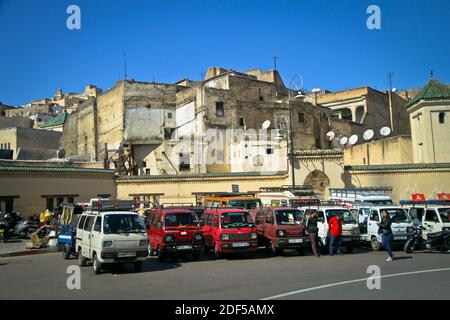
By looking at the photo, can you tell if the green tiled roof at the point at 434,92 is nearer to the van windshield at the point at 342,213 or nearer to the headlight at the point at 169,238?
the van windshield at the point at 342,213

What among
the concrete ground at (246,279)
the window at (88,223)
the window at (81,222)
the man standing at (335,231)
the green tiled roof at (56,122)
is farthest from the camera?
the green tiled roof at (56,122)

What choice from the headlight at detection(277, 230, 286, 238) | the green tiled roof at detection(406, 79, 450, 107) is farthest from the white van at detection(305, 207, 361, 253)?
the green tiled roof at detection(406, 79, 450, 107)

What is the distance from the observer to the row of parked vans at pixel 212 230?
1355 centimetres

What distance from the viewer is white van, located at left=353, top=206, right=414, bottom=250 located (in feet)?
58.5

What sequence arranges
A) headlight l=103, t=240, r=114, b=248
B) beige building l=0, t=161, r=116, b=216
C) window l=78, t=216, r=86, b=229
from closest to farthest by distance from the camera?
headlight l=103, t=240, r=114, b=248 → window l=78, t=216, r=86, b=229 → beige building l=0, t=161, r=116, b=216

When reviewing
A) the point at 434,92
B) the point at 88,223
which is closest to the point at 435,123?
the point at 434,92

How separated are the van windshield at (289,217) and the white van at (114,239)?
240 inches

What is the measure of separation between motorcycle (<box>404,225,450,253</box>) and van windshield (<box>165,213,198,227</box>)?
859 cm

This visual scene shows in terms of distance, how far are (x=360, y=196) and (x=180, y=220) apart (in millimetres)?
12231

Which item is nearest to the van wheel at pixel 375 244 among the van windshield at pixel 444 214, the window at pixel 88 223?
the van windshield at pixel 444 214

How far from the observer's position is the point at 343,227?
707 inches

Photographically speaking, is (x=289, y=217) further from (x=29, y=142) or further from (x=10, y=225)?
(x=29, y=142)

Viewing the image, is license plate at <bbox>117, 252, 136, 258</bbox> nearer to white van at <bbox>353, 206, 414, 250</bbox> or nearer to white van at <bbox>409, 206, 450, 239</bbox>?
white van at <bbox>353, 206, 414, 250</bbox>
